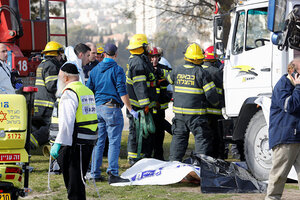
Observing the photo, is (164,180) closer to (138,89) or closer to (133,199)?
(133,199)

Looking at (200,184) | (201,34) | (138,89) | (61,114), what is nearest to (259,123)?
(200,184)

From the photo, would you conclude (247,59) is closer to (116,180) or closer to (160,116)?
(160,116)

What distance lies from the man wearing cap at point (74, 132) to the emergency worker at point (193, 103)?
2.97m

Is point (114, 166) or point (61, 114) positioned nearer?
point (61, 114)

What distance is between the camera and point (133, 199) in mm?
6902

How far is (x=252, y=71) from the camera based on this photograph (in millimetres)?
8188

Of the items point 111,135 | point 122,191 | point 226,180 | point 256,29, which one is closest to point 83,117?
point 122,191

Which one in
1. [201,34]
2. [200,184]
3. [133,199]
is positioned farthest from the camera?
[201,34]

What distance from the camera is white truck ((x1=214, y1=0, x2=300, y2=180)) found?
777 cm

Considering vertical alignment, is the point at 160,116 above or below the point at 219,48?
below

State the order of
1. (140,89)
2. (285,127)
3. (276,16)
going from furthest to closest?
(140,89) → (276,16) → (285,127)

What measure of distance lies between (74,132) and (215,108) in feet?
12.9

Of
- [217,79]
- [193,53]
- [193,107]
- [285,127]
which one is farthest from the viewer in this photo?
[217,79]

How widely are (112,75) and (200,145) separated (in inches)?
66.8
